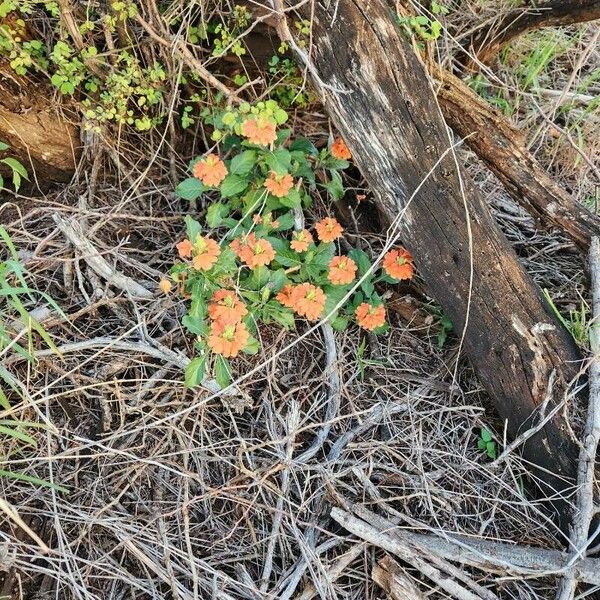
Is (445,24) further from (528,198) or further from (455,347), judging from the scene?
(455,347)

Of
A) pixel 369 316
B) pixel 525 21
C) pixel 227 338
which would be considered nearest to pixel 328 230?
pixel 369 316

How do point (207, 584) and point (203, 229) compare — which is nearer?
point (207, 584)

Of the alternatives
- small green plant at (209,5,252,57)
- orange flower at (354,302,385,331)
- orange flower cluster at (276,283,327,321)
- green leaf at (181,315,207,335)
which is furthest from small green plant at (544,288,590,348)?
small green plant at (209,5,252,57)

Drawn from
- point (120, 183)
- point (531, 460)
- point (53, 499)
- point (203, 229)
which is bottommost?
point (531, 460)

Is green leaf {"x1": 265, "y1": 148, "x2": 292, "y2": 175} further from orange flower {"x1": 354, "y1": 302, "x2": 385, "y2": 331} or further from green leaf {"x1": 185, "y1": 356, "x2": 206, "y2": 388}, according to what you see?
green leaf {"x1": 185, "y1": 356, "x2": 206, "y2": 388}

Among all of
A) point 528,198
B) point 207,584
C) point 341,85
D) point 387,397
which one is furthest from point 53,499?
point 528,198

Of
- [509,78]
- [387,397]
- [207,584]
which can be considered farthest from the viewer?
[509,78]

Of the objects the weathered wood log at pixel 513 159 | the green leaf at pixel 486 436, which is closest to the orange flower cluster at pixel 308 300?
the green leaf at pixel 486 436
